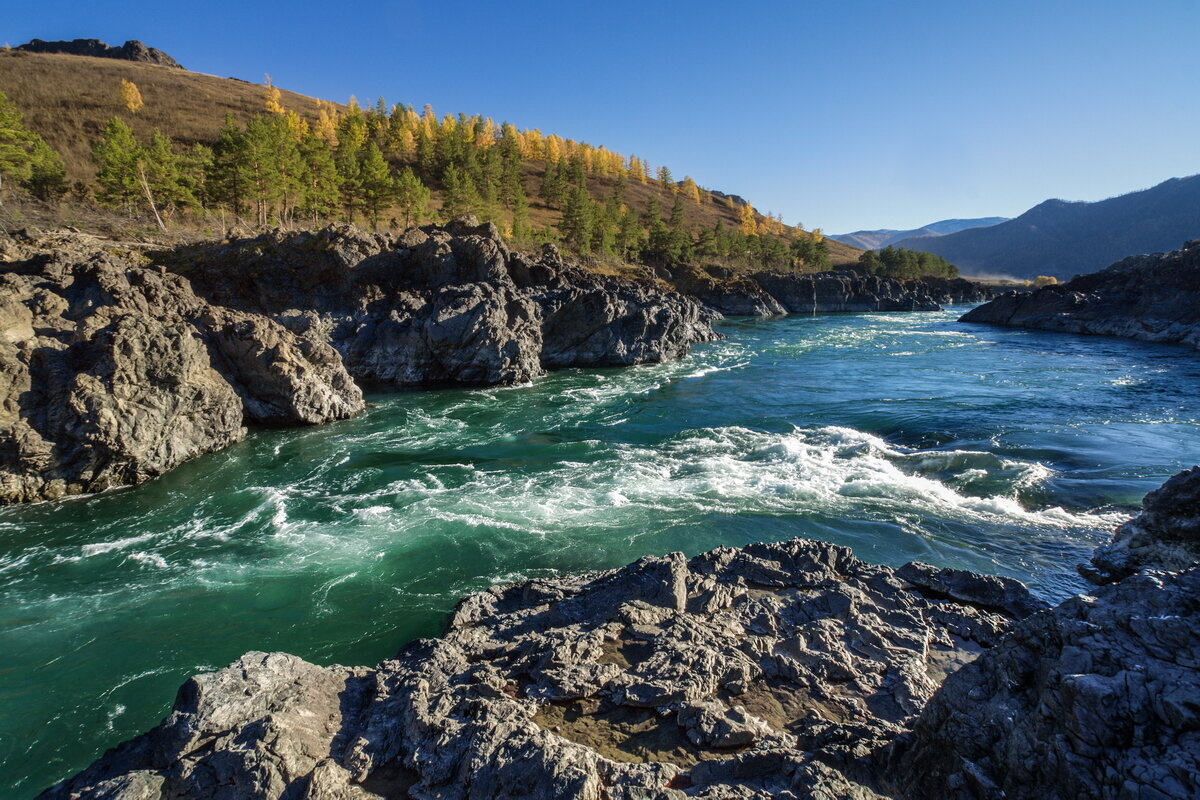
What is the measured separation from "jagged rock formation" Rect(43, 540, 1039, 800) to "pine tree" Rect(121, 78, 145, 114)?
150044 millimetres

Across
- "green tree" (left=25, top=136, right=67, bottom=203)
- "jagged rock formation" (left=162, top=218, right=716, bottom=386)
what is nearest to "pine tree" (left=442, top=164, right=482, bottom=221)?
"jagged rock formation" (left=162, top=218, right=716, bottom=386)

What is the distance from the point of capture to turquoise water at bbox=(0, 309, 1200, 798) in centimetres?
1105

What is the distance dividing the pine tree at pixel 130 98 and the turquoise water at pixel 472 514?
12725 centimetres

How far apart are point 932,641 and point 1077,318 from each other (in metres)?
85.6

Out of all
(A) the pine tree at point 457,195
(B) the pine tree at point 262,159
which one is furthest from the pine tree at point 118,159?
(A) the pine tree at point 457,195

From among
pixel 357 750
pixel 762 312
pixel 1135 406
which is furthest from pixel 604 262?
pixel 357 750

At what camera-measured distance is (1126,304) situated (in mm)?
67000

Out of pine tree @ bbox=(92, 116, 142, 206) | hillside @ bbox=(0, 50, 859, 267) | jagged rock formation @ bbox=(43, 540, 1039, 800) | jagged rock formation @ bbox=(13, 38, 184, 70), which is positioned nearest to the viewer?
jagged rock formation @ bbox=(43, 540, 1039, 800)

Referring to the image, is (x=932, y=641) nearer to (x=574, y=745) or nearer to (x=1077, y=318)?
(x=574, y=745)

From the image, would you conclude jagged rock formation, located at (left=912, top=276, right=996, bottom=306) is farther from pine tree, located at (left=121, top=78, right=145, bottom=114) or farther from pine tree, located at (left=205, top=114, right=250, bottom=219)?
pine tree, located at (left=121, top=78, right=145, bottom=114)

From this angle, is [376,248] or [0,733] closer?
[0,733]

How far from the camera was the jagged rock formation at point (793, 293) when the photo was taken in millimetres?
99688

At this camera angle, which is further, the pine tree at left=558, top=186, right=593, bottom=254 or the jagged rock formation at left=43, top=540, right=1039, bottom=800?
the pine tree at left=558, top=186, right=593, bottom=254

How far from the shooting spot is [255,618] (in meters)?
12.0
